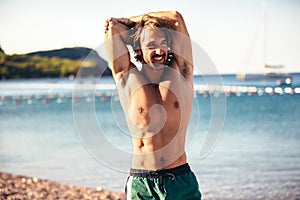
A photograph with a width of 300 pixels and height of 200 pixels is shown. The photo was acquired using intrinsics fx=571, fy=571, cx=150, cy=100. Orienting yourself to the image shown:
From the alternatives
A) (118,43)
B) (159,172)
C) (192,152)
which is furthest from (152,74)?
(192,152)

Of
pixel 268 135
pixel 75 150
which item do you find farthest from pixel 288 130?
pixel 75 150

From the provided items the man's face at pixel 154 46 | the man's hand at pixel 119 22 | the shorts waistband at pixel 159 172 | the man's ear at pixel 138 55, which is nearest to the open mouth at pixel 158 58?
the man's face at pixel 154 46

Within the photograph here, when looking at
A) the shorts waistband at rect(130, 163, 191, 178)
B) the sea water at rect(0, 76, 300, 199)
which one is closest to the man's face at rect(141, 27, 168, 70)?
the sea water at rect(0, 76, 300, 199)

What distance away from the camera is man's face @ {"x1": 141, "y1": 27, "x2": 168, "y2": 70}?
2.64 meters

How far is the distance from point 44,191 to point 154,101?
12.5 ft

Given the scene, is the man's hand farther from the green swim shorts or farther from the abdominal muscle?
the green swim shorts

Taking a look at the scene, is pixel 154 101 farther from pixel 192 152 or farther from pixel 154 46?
pixel 192 152

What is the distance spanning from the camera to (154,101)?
2723mm

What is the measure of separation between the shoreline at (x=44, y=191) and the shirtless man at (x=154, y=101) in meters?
3.15

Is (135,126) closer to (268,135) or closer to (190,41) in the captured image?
(190,41)

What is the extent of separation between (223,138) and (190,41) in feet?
33.2

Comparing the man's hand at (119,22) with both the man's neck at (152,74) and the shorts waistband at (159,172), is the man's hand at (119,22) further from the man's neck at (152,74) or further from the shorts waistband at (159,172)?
the shorts waistband at (159,172)

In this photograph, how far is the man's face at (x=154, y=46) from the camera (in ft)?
8.66

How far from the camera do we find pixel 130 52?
2.78 meters
